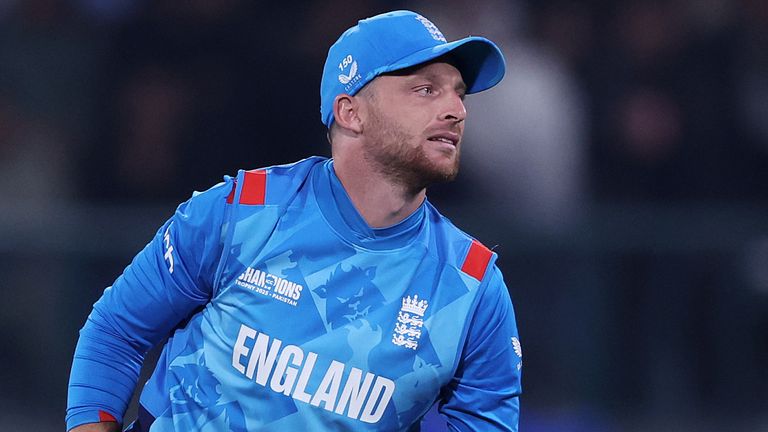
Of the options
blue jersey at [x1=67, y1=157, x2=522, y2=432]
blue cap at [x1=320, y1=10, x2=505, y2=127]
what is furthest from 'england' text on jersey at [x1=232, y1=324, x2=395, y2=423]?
blue cap at [x1=320, y1=10, x2=505, y2=127]

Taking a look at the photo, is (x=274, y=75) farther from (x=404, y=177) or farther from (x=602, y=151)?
(x=404, y=177)

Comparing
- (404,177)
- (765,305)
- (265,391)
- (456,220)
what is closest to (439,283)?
(404,177)

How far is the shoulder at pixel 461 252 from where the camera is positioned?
9.82 ft

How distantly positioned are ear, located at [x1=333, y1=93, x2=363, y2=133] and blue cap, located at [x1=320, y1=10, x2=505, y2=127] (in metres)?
0.02

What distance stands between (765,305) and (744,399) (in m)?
0.47

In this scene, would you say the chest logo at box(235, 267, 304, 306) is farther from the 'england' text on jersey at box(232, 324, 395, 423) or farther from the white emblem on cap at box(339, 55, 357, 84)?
the white emblem on cap at box(339, 55, 357, 84)

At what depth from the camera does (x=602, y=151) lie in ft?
20.7

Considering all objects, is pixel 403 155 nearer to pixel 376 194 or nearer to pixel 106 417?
pixel 376 194

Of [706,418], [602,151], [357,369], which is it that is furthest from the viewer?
[602,151]

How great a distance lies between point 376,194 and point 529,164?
3.25 metres

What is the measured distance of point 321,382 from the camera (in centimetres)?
286

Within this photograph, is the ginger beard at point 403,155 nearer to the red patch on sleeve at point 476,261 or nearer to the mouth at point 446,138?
the mouth at point 446,138

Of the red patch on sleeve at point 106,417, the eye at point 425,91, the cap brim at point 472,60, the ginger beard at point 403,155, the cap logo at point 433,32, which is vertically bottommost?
the red patch on sleeve at point 106,417

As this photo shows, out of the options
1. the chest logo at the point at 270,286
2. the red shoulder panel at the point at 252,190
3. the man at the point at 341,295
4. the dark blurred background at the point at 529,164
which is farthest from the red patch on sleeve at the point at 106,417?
the dark blurred background at the point at 529,164
